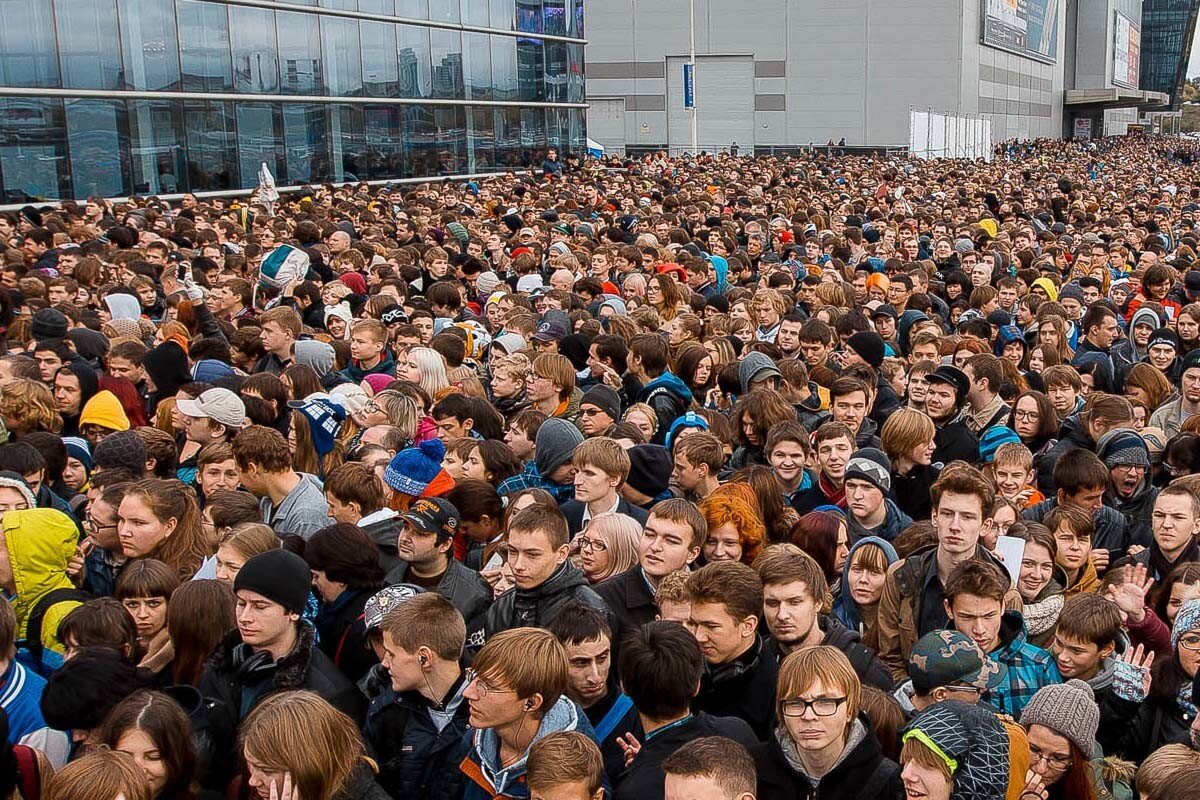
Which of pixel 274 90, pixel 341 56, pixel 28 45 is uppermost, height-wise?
pixel 341 56

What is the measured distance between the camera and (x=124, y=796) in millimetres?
3688

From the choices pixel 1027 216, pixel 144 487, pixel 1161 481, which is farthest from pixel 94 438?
pixel 1027 216

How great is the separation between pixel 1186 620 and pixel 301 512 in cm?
413

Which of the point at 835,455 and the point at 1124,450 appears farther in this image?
the point at 1124,450

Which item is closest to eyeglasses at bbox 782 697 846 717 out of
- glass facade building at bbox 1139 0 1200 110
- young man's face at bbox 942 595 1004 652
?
young man's face at bbox 942 595 1004 652

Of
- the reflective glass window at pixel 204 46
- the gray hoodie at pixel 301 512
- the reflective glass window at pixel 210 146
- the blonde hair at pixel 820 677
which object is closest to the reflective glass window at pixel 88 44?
the reflective glass window at pixel 204 46

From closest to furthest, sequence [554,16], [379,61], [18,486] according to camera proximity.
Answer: [18,486]
[379,61]
[554,16]

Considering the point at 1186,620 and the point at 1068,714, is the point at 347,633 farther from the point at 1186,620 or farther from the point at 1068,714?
the point at 1186,620

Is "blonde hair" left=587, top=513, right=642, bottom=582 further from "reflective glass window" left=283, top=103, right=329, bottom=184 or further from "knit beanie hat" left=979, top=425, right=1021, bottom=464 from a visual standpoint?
"reflective glass window" left=283, top=103, right=329, bottom=184

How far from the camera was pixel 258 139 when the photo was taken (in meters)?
30.2

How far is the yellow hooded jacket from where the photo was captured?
5.48 m

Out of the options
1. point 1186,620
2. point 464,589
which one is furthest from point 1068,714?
point 464,589

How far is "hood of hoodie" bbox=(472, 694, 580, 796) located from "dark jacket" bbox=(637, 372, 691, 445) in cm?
441

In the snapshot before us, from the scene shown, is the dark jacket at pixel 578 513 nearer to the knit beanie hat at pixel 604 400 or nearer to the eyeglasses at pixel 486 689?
the knit beanie hat at pixel 604 400
